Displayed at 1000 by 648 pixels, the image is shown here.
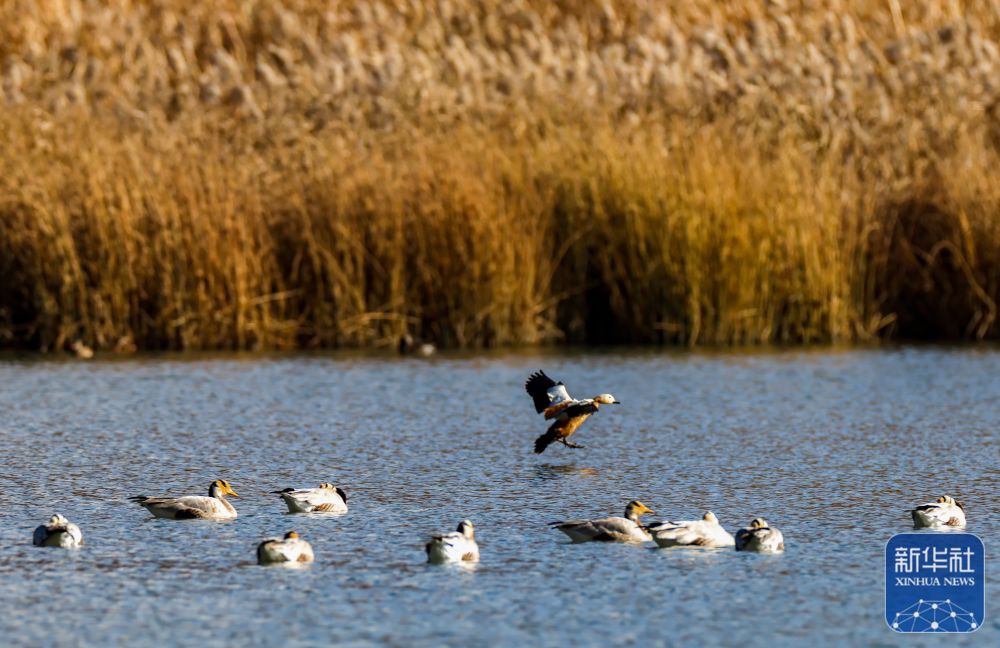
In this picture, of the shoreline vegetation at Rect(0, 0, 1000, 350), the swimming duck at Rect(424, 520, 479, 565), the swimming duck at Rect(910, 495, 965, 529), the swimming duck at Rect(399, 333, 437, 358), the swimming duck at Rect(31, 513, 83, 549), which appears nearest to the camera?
the swimming duck at Rect(424, 520, 479, 565)

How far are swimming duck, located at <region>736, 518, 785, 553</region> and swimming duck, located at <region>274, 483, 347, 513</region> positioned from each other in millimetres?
2099

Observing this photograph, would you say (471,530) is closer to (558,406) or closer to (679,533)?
(679,533)

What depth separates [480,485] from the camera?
972cm

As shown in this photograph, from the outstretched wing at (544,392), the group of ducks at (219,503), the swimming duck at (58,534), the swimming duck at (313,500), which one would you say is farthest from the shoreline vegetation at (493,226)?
the swimming duck at (58,534)

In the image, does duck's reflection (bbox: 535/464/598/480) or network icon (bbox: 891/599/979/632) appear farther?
duck's reflection (bbox: 535/464/598/480)

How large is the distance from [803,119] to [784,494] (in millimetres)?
11694

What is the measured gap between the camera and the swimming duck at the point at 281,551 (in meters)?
7.38

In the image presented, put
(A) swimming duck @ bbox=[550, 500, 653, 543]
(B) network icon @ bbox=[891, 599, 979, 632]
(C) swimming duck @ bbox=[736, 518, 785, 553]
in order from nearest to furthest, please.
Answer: (B) network icon @ bbox=[891, 599, 979, 632], (C) swimming duck @ bbox=[736, 518, 785, 553], (A) swimming duck @ bbox=[550, 500, 653, 543]

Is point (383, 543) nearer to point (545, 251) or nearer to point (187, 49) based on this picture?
point (545, 251)

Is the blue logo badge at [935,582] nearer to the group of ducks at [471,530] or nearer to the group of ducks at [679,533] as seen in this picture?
the group of ducks at [471,530]

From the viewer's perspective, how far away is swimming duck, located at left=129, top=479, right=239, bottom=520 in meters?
8.57

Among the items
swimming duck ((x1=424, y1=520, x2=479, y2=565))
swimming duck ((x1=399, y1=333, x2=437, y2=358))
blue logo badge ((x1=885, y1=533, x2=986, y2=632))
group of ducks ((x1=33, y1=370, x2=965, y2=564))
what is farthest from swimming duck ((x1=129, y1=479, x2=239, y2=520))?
swimming duck ((x1=399, y1=333, x2=437, y2=358))

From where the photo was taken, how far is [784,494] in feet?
30.8

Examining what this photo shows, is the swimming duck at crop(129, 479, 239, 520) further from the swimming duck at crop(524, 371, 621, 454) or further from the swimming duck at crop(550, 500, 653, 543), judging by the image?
the swimming duck at crop(524, 371, 621, 454)
